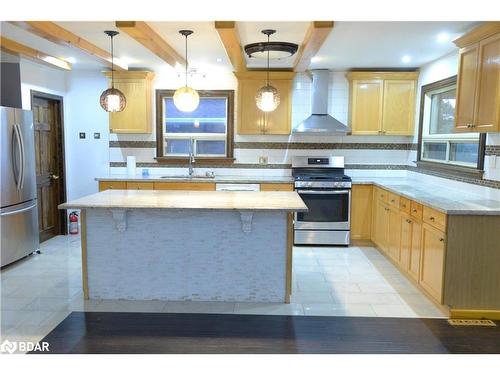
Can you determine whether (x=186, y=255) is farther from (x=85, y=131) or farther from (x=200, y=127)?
(x=85, y=131)

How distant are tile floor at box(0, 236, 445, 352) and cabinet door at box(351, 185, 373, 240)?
699 millimetres

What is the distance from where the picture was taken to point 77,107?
19.1 feet

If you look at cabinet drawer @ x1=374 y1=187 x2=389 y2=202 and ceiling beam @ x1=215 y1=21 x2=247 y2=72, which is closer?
ceiling beam @ x1=215 y1=21 x2=247 y2=72

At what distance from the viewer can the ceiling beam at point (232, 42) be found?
3.28 meters

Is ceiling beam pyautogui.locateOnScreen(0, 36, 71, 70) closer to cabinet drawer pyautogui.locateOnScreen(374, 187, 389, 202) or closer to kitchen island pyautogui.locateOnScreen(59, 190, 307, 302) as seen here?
kitchen island pyautogui.locateOnScreen(59, 190, 307, 302)

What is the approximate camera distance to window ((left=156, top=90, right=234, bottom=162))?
19.1ft

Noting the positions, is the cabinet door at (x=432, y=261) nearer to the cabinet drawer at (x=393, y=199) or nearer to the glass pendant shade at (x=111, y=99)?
the cabinet drawer at (x=393, y=199)

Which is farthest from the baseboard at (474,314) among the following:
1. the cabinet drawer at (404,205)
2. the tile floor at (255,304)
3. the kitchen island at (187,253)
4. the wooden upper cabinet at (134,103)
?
the wooden upper cabinet at (134,103)

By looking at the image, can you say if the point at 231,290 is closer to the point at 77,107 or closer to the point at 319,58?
the point at 319,58

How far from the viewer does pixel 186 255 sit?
3428 millimetres

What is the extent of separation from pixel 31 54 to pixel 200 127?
231 cm

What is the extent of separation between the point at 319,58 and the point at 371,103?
111 cm

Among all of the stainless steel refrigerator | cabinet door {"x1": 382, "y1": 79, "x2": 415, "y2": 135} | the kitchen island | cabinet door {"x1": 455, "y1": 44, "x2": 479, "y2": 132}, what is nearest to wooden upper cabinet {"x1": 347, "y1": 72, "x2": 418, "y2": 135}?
cabinet door {"x1": 382, "y1": 79, "x2": 415, "y2": 135}

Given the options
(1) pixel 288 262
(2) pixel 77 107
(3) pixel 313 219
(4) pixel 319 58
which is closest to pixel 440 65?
(4) pixel 319 58
